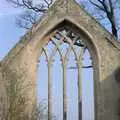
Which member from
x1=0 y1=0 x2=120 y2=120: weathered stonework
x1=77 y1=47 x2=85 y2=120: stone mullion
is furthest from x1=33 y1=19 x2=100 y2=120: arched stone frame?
x1=77 y1=47 x2=85 y2=120: stone mullion

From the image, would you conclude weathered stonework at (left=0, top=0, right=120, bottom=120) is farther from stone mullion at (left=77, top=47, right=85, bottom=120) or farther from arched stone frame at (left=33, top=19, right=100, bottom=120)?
stone mullion at (left=77, top=47, right=85, bottom=120)

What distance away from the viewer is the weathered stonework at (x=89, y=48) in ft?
60.5

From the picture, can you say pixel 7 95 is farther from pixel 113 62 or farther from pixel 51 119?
pixel 113 62

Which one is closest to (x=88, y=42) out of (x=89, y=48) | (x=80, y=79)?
(x=89, y=48)

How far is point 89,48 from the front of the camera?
1930 cm

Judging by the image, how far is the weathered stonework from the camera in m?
18.5

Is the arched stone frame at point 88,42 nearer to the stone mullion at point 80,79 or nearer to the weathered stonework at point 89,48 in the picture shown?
the weathered stonework at point 89,48

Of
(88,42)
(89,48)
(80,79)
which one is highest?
(88,42)

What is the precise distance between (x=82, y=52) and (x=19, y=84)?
2742 mm

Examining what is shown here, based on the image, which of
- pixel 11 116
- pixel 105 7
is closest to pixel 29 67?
pixel 11 116

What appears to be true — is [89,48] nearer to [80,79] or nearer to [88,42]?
[88,42]

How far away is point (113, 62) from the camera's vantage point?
1878 cm

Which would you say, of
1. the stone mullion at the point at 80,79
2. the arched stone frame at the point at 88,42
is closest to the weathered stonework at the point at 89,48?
the arched stone frame at the point at 88,42

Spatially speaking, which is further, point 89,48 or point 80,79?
point 89,48
